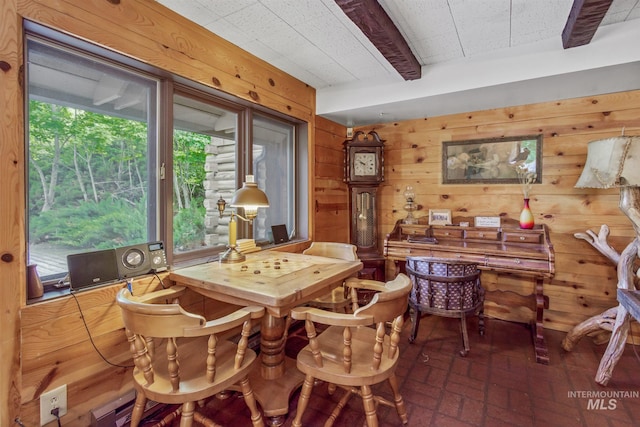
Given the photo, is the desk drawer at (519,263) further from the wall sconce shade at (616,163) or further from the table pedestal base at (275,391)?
the table pedestal base at (275,391)

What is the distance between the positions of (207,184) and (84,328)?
1.21m

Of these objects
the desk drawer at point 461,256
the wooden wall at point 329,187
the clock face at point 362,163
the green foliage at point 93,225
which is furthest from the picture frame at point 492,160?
the green foliage at point 93,225

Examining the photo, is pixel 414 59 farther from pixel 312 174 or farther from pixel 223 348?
pixel 223 348

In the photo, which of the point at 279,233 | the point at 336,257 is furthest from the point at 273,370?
the point at 279,233

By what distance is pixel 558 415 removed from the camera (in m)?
1.68

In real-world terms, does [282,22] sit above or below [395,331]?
above

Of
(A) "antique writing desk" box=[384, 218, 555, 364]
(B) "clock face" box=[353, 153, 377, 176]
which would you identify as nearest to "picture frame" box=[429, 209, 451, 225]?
(A) "antique writing desk" box=[384, 218, 555, 364]

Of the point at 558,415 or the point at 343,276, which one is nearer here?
the point at 558,415

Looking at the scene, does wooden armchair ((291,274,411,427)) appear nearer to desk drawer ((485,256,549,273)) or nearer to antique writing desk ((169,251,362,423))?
antique writing desk ((169,251,362,423))

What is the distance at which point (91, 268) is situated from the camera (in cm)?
155

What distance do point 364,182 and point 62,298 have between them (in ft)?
8.59

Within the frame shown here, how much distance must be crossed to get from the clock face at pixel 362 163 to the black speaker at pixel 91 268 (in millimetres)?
2359

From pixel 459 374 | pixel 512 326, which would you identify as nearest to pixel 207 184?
pixel 459 374

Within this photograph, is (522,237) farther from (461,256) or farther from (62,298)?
(62,298)
